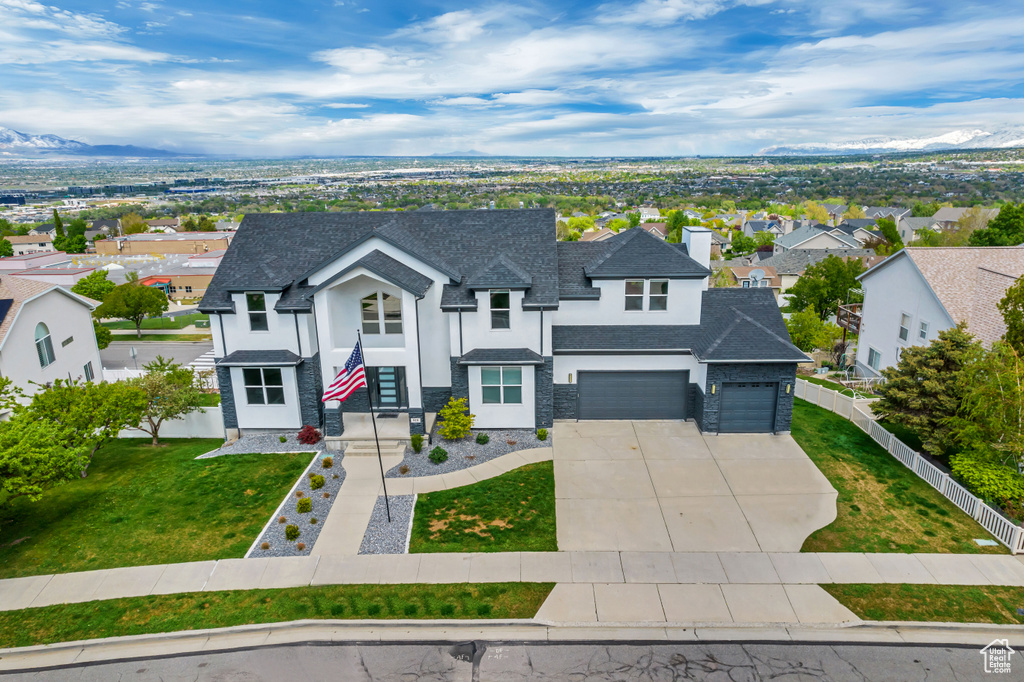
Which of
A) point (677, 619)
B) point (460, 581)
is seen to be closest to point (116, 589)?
point (460, 581)

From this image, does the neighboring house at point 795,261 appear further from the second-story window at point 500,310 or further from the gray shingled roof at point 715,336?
the second-story window at point 500,310

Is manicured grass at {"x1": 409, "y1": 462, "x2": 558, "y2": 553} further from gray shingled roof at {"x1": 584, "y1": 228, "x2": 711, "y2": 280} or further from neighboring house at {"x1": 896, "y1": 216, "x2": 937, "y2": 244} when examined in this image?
neighboring house at {"x1": 896, "y1": 216, "x2": 937, "y2": 244}

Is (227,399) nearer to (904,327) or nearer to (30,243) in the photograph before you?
(904,327)

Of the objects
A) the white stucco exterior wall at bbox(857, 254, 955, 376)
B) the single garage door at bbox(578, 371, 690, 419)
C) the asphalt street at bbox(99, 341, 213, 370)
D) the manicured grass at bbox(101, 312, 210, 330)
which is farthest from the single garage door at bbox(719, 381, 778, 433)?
the manicured grass at bbox(101, 312, 210, 330)

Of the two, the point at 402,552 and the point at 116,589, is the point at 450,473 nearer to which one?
the point at 402,552

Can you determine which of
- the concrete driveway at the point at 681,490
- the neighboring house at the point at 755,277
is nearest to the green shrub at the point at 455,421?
the concrete driveway at the point at 681,490
